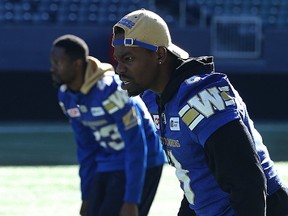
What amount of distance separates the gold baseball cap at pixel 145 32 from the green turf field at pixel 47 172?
5051 millimetres

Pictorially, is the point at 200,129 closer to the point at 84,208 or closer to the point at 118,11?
the point at 84,208

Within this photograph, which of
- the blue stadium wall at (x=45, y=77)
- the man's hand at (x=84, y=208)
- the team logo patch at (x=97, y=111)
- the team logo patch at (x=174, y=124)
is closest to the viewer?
the team logo patch at (x=174, y=124)

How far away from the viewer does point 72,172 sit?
11234 mm

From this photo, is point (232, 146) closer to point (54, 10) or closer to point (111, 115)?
point (111, 115)

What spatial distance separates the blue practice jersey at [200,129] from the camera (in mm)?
3080

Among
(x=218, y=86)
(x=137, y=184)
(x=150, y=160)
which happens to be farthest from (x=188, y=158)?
(x=150, y=160)

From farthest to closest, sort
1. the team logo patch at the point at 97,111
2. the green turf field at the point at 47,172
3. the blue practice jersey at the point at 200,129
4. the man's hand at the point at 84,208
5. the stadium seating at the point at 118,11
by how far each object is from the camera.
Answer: the stadium seating at the point at 118,11
the green turf field at the point at 47,172
the man's hand at the point at 84,208
the team logo patch at the point at 97,111
the blue practice jersey at the point at 200,129

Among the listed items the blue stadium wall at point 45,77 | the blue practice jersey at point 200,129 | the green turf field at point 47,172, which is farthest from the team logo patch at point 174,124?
the blue stadium wall at point 45,77

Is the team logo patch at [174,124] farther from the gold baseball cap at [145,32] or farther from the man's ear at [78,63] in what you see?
the man's ear at [78,63]

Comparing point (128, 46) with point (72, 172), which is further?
point (72, 172)

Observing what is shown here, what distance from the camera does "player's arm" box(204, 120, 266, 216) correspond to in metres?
2.97

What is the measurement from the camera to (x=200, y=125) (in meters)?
3.08

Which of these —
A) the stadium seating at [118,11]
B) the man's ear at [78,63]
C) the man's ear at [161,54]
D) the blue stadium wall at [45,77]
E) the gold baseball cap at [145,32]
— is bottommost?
the blue stadium wall at [45,77]

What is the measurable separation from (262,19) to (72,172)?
1133 cm
